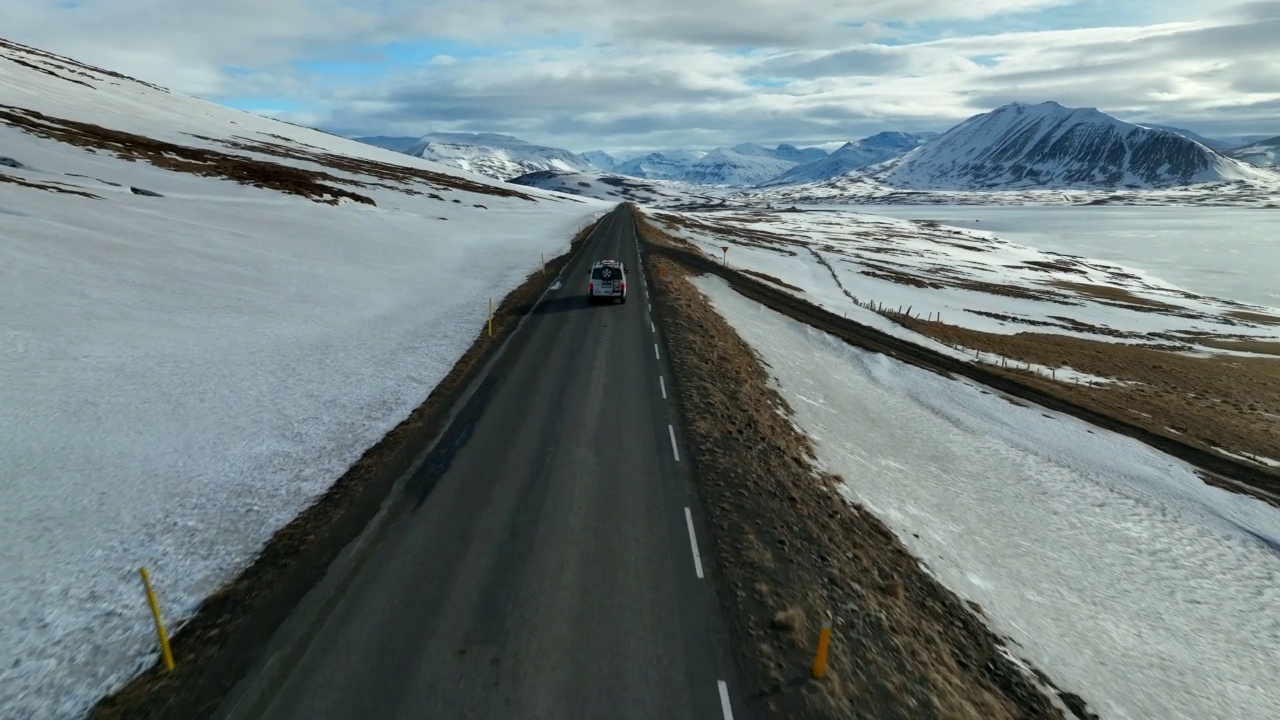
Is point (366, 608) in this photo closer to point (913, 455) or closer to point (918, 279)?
point (913, 455)

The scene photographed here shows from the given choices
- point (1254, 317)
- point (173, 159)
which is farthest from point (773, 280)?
point (173, 159)

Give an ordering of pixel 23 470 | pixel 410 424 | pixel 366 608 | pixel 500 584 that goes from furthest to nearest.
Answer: pixel 410 424 → pixel 23 470 → pixel 500 584 → pixel 366 608

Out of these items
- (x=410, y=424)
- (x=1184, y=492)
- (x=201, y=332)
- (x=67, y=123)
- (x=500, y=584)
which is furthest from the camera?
(x=67, y=123)

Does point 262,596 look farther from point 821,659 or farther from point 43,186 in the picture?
point 43,186

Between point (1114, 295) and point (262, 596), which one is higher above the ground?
point (1114, 295)

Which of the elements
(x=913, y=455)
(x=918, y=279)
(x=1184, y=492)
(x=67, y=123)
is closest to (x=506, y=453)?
(x=913, y=455)

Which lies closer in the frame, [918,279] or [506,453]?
[506,453]

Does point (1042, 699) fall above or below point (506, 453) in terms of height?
below
